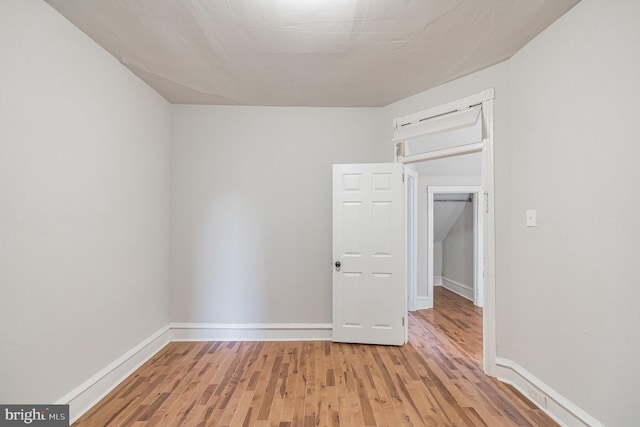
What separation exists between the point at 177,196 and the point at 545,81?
364 cm

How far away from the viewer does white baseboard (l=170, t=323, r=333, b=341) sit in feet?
10.9

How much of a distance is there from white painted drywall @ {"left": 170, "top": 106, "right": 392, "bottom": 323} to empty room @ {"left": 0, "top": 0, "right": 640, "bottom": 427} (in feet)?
0.09

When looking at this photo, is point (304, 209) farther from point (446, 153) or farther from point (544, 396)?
point (544, 396)

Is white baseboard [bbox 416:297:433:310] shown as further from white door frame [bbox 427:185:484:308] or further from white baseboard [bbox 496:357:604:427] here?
white baseboard [bbox 496:357:604:427]

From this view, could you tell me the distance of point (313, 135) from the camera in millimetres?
3438

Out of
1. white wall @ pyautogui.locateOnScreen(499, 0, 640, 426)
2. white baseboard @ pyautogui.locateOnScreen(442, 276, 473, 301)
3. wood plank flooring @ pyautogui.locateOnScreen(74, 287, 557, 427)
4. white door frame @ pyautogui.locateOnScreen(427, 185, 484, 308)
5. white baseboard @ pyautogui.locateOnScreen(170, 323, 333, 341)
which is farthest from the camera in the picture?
white baseboard @ pyautogui.locateOnScreen(442, 276, 473, 301)

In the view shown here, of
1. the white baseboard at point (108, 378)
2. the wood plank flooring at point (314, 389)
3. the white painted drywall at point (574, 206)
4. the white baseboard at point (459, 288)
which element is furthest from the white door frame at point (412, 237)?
the white baseboard at point (108, 378)

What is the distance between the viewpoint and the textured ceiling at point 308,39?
1.82m

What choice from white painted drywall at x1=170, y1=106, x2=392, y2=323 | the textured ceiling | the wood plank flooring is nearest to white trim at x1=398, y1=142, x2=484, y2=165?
white painted drywall at x1=170, y1=106, x2=392, y2=323

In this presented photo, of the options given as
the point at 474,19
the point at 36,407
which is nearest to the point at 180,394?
the point at 36,407

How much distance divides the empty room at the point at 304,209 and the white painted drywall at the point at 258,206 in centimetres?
3

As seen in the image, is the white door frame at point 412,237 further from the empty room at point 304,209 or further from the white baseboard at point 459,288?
the white baseboard at point 459,288

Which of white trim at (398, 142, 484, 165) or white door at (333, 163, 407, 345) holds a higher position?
white trim at (398, 142, 484, 165)

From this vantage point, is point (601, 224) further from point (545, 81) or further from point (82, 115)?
point (82, 115)
